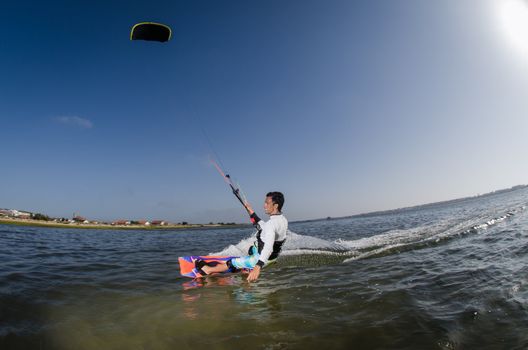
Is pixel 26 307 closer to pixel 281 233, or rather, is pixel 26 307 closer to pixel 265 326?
pixel 265 326

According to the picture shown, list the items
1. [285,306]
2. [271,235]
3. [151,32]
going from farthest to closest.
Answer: [151,32]
[271,235]
[285,306]

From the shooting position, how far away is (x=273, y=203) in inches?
333

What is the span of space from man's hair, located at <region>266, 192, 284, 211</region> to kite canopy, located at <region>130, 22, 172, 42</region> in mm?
7646

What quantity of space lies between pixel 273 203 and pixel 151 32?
8145 mm

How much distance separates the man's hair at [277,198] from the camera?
27.8ft

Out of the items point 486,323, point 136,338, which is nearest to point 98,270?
point 136,338

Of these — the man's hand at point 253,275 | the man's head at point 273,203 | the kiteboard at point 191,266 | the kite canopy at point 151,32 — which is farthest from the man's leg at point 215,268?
the kite canopy at point 151,32

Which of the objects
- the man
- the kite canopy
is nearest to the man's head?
the man

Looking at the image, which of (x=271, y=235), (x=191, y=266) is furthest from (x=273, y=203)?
(x=191, y=266)

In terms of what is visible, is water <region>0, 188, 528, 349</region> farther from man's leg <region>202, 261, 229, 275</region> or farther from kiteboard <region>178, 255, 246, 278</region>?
kiteboard <region>178, 255, 246, 278</region>

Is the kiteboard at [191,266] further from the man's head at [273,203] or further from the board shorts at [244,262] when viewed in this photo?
the man's head at [273,203]

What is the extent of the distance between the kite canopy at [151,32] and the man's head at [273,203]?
303 inches

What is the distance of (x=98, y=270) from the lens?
32.6 ft

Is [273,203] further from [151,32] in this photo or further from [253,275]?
[151,32]
